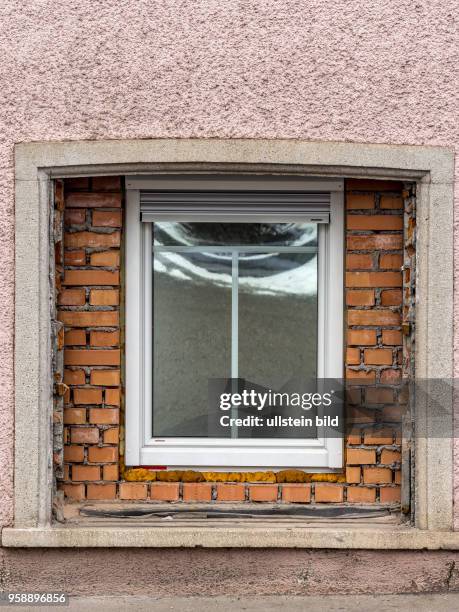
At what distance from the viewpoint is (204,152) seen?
4.54 meters

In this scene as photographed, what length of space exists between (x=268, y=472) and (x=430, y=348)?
1.23 meters

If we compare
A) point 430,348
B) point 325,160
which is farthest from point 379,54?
point 430,348

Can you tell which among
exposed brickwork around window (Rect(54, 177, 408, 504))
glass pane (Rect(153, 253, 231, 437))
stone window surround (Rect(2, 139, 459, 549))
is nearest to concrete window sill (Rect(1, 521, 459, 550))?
stone window surround (Rect(2, 139, 459, 549))

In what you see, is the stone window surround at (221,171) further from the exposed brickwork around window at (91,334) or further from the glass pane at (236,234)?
the glass pane at (236,234)

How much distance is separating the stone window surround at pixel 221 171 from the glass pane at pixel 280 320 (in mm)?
606

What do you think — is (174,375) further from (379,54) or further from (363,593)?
(379,54)

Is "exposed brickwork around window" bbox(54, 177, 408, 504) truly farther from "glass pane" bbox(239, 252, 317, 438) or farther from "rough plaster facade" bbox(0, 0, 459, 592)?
"rough plaster facade" bbox(0, 0, 459, 592)

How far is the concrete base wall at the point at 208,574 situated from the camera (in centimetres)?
464

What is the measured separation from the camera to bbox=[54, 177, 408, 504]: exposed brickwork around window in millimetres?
4836

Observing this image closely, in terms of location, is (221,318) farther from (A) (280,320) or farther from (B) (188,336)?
(A) (280,320)

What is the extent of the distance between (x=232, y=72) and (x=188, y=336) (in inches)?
62.3

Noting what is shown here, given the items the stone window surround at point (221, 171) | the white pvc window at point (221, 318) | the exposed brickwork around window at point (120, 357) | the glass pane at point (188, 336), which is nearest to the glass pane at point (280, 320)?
the white pvc window at point (221, 318)

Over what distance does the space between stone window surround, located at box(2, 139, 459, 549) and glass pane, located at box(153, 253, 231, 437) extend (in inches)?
24.6

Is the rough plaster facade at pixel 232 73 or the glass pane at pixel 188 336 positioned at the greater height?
the rough plaster facade at pixel 232 73
